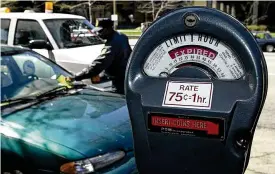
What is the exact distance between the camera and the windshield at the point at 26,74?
135 inches

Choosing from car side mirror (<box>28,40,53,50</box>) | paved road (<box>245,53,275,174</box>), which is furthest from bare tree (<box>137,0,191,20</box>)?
paved road (<box>245,53,275,174</box>)

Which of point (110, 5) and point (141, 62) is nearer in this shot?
point (141, 62)

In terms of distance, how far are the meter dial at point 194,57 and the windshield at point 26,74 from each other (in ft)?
6.94

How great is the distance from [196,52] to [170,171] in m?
0.44

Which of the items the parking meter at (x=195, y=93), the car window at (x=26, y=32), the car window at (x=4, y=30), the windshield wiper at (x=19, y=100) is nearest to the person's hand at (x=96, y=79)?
the windshield wiper at (x=19, y=100)

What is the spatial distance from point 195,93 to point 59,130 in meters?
1.56

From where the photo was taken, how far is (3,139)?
9.12 feet

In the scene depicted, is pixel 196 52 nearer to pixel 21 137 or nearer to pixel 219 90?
pixel 219 90

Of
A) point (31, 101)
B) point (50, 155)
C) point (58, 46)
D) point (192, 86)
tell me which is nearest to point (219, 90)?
point (192, 86)

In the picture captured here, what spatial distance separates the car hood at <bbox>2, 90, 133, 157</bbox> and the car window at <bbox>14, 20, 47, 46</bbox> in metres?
3.26

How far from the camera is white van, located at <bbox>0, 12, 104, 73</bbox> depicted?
20.1 ft

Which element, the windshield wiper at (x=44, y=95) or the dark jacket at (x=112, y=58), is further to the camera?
the dark jacket at (x=112, y=58)

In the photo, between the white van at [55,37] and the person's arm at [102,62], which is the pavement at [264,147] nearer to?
the person's arm at [102,62]

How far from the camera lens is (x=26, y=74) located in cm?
371
